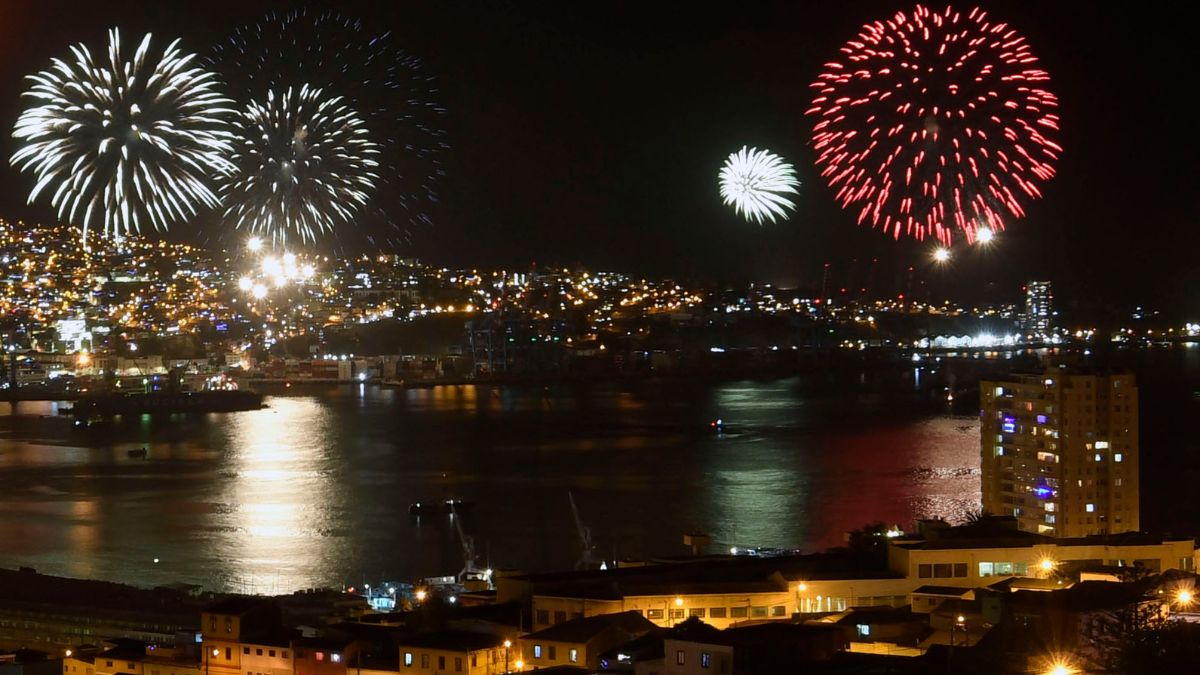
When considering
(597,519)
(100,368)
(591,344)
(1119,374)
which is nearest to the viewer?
(1119,374)

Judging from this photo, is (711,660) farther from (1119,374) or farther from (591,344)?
(591,344)

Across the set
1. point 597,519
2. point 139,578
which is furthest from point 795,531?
point 139,578

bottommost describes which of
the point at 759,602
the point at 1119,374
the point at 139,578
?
the point at 139,578

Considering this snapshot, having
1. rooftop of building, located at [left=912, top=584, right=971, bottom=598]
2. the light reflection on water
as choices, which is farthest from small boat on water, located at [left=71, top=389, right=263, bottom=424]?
rooftop of building, located at [left=912, top=584, right=971, bottom=598]

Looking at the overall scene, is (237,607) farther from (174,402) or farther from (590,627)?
(174,402)

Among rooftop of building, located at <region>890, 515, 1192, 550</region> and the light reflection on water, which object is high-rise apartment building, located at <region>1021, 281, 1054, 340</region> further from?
rooftop of building, located at <region>890, 515, 1192, 550</region>

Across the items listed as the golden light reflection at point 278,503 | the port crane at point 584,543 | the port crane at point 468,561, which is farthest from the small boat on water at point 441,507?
the port crane at point 584,543
